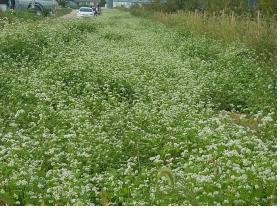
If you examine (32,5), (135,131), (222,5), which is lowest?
(32,5)

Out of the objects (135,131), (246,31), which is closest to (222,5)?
(246,31)

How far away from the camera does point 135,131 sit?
6.98m

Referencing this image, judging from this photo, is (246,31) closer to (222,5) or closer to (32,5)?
(222,5)

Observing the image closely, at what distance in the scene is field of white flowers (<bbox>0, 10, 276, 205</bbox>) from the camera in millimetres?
4918

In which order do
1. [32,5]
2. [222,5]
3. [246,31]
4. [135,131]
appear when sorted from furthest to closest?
[32,5] → [222,5] → [246,31] → [135,131]

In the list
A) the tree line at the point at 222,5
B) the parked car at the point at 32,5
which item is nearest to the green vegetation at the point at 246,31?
the tree line at the point at 222,5

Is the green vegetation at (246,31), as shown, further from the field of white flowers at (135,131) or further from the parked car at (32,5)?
the parked car at (32,5)

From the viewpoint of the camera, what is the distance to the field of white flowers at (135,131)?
492 centimetres

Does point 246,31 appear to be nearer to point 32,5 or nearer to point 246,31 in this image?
point 246,31

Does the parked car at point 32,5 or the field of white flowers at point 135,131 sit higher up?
the field of white flowers at point 135,131

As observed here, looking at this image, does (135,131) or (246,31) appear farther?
(246,31)

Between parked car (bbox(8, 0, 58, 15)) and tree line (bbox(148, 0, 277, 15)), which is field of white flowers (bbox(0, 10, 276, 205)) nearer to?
tree line (bbox(148, 0, 277, 15))

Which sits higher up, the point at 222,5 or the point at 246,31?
the point at 246,31

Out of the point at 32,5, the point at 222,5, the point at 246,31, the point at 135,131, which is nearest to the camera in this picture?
the point at 135,131
